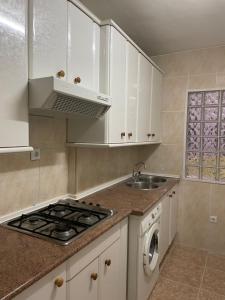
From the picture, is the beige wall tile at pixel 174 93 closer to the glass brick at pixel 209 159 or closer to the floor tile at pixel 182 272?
the glass brick at pixel 209 159

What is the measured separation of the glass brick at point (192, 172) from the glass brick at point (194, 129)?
43 cm

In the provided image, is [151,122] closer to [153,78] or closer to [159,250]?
[153,78]

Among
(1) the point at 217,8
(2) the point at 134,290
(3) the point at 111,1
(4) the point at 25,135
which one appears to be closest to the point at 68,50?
(4) the point at 25,135

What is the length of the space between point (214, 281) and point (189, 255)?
0.49 m

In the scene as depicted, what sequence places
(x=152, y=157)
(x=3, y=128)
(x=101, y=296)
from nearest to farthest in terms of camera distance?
(x=3, y=128) → (x=101, y=296) → (x=152, y=157)

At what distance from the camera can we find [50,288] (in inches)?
39.1

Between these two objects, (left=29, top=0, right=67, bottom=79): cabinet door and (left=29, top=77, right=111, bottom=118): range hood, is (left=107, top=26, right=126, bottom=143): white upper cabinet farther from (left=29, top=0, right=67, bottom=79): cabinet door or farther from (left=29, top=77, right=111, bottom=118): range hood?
(left=29, top=0, right=67, bottom=79): cabinet door

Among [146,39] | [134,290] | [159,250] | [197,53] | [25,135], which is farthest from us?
[197,53]

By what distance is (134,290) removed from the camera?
67.7 inches

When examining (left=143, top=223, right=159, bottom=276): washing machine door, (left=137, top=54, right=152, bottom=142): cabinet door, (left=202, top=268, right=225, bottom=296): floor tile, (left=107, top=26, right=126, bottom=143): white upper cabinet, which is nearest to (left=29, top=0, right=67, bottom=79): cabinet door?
(left=107, top=26, right=126, bottom=143): white upper cabinet

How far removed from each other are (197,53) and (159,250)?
224cm

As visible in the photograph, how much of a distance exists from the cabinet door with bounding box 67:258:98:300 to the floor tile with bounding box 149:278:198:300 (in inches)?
39.3

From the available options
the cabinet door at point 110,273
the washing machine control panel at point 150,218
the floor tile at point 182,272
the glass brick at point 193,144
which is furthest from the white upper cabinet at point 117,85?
the floor tile at point 182,272

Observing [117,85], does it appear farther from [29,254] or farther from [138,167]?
[138,167]
